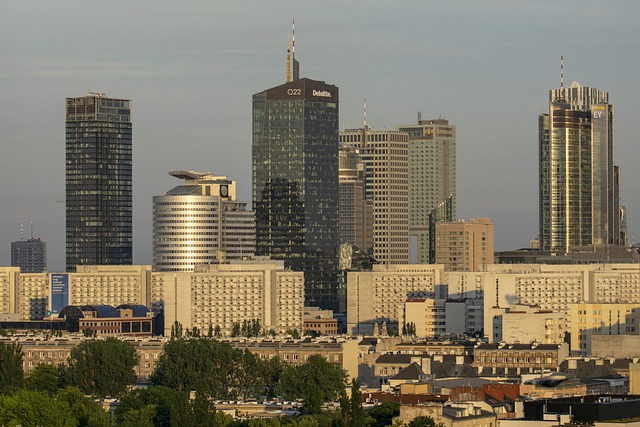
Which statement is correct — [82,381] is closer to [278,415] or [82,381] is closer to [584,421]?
[278,415]

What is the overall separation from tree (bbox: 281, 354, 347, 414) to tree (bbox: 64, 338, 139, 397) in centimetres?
1425

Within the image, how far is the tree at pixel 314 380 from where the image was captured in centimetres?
16950

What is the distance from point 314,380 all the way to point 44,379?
2220 centimetres

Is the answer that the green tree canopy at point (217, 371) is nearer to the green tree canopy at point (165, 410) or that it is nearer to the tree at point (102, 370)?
the tree at point (102, 370)

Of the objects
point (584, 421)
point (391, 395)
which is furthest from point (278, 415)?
point (584, 421)

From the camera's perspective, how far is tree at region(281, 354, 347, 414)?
556ft

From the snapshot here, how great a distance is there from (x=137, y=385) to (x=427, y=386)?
44.8m

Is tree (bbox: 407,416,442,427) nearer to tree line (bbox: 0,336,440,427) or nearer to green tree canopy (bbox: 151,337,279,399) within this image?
tree line (bbox: 0,336,440,427)

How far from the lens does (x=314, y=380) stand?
571ft

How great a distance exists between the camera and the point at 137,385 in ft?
645

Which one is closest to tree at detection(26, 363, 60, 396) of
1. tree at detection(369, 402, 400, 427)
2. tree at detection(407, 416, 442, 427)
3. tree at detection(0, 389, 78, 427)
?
tree at detection(0, 389, 78, 427)

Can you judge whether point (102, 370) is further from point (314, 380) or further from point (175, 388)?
point (314, 380)

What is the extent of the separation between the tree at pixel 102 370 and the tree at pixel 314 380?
14246mm

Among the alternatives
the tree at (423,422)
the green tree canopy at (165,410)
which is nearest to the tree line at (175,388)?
the green tree canopy at (165,410)
